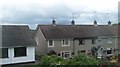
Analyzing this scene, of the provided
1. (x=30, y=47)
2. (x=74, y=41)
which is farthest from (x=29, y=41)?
(x=74, y=41)

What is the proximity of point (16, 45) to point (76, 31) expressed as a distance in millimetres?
11705

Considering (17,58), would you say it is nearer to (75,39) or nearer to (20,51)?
(20,51)

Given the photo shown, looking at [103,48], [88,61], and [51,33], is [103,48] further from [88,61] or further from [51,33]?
[88,61]

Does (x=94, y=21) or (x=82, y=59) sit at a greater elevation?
(x=94, y=21)

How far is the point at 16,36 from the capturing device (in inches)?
1163

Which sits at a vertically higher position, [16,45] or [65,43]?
[65,43]

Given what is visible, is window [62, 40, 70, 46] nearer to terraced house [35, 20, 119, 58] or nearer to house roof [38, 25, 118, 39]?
terraced house [35, 20, 119, 58]

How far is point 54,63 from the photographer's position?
64.9 feet

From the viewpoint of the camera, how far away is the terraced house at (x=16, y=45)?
Answer: 27.7 m

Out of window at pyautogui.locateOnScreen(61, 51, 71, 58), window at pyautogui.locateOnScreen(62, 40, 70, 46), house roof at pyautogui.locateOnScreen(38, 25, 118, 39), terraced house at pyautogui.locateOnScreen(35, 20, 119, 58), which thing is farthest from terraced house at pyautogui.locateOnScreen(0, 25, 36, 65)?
window at pyautogui.locateOnScreen(61, 51, 71, 58)

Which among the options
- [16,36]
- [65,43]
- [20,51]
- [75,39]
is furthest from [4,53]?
[75,39]

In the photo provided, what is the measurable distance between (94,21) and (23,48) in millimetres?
15995

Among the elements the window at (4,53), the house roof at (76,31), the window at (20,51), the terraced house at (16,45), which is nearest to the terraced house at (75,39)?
the house roof at (76,31)

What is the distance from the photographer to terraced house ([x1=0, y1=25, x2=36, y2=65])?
2767cm
